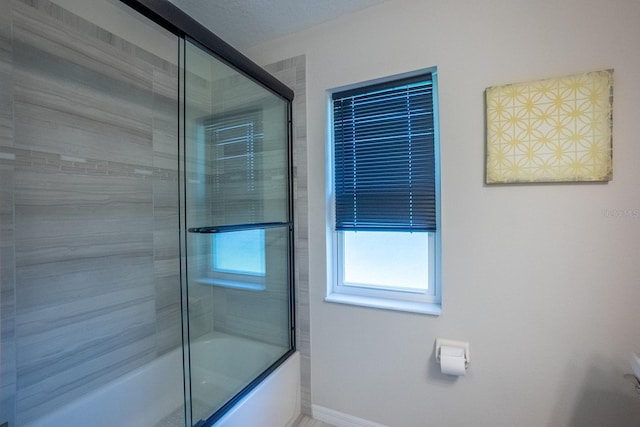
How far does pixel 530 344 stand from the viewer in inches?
48.5

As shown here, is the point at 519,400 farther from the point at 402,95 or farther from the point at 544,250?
the point at 402,95

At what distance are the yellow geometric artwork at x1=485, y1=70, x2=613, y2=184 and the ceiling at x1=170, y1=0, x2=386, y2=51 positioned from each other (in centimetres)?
95

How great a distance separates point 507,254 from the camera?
127cm

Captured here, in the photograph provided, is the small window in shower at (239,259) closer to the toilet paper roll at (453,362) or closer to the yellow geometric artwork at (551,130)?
the toilet paper roll at (453,362)

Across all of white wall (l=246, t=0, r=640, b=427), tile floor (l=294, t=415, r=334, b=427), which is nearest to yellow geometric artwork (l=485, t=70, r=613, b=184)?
white wall (l=246, t=0, r=640, b=427)

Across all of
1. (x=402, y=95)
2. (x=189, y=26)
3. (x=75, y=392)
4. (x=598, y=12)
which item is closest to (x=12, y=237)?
(x=75, y=392)

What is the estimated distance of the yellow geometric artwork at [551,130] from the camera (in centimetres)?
111

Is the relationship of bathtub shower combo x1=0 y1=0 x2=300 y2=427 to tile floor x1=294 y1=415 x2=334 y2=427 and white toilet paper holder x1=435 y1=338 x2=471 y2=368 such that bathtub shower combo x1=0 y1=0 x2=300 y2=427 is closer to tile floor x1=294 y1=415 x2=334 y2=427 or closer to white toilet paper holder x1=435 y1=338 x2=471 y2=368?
tile floor x1=294 y1=415 x2=334 y2=427

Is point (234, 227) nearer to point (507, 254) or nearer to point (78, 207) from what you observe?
point (78, 207)

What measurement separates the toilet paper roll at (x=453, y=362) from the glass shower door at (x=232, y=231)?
3.07 feet

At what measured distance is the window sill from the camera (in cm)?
143

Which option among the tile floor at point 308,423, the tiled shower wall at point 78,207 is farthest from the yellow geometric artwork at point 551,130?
the tiled shower wall at point 78,207

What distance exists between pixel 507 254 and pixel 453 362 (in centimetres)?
60

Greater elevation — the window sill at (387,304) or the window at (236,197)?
the window at (236,197)
